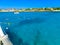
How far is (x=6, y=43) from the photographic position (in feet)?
63.3

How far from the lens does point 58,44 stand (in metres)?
21.0

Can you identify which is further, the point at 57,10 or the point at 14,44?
the point at 57,10

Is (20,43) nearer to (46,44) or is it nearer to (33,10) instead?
(46,44)

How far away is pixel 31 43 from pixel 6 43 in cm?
281

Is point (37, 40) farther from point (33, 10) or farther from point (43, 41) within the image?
point (33, 10)

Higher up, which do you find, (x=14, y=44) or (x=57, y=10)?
(x=14, y=44)

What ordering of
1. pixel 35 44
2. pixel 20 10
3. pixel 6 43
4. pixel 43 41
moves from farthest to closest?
pixel 20 10 → pixel 43 41 → pixel 35 44 → pixel 6 43

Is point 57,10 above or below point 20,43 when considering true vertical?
below

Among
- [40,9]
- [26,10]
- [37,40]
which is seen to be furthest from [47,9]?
[37,40]

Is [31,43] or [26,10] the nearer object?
[31,43]

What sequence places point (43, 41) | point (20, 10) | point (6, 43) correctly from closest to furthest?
point (6, 43) < point (43, 41) < point (20, 10)

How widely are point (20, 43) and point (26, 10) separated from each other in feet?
207

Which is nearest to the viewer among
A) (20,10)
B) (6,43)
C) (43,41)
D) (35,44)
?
(6,43)

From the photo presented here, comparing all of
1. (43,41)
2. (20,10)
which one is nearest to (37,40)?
(43,41)
